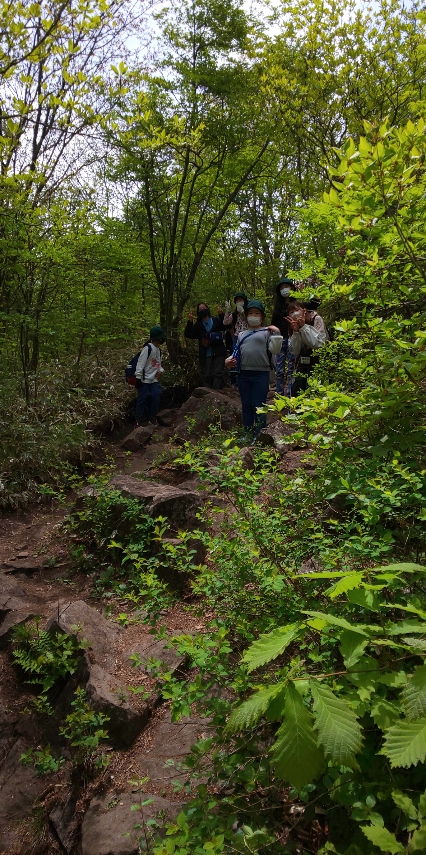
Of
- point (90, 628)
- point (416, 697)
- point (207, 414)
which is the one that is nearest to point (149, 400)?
point (207, 414)

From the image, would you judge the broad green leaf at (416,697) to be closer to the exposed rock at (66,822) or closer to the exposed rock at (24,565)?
the exposed rock at (66,822)

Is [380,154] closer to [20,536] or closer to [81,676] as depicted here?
[81,676]

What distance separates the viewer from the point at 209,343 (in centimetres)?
1027

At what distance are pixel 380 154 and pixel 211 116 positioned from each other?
31.3ft

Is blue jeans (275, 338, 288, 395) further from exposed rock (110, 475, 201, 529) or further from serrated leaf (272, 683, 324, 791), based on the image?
serrated leaf (272, 683, 324, 791)

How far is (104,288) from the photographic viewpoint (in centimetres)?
1002

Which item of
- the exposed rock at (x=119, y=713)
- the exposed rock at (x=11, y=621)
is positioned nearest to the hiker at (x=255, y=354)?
the exposed rock at (x=11, y=621)

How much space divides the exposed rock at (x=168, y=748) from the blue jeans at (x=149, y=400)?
6615mm

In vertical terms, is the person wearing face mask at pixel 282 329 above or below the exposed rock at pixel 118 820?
above

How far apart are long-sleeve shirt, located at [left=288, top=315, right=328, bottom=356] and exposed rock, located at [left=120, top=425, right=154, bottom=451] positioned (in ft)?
12.0

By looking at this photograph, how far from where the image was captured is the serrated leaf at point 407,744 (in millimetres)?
1109

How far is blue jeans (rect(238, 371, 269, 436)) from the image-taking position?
6.52 meters

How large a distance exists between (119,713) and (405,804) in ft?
7.98

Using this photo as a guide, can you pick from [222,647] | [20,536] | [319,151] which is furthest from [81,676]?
[319,151]
